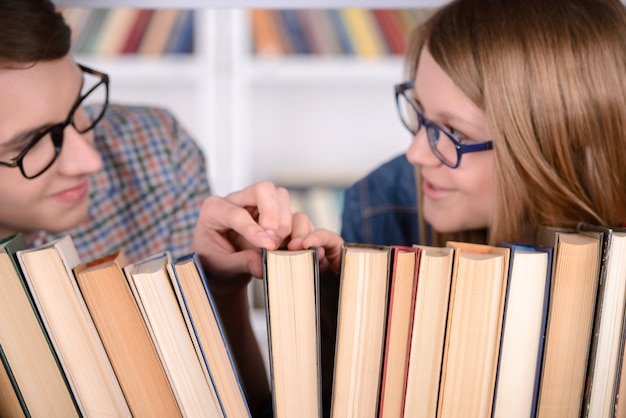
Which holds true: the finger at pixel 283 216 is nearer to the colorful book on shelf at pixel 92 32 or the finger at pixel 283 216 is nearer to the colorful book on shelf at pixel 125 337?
the colorful book on shelf at pixel 125 337

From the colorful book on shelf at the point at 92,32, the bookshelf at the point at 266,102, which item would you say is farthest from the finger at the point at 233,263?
the colorful book on shelf at the point at 92,32

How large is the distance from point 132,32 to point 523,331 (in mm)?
2467

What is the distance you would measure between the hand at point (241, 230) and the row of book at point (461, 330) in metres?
0.09

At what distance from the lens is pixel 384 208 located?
1.41 m

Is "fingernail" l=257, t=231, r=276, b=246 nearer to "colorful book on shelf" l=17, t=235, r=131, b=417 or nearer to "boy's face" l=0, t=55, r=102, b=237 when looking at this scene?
"colorful book on shelf" l=17, t=235, r=131, b=417

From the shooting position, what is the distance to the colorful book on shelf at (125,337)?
62 cm

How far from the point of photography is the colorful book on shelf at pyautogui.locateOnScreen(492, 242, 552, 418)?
2.07 feet

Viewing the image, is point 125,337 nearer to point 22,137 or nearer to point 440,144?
point 22,137

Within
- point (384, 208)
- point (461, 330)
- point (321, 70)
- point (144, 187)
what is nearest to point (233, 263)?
point (461, 330)

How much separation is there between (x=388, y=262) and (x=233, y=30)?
227 cm

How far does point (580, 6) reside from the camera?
1.00 m

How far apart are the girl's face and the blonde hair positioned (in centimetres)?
3

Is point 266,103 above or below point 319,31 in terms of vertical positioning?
below

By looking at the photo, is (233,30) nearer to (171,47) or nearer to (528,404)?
(171,47)
